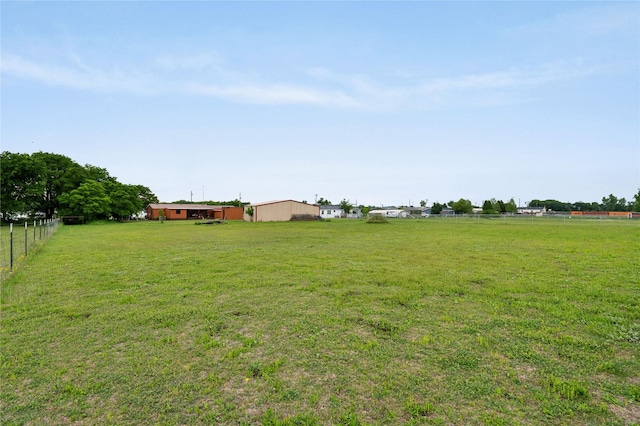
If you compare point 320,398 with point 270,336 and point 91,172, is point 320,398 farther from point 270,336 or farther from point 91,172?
point 91,172

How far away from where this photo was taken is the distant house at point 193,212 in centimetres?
4841

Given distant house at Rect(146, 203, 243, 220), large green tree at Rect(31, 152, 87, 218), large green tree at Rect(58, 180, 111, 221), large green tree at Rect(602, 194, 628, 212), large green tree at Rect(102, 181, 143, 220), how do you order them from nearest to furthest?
large green tree at Rect(58, 180, 111, 221) < large green tree at Rect(31, 152, 87, 218) < large green tree at Rect(102, 181, 143, 220) < distant house at Rect(146, 203, 243, 220) < large green tree at Rect(602, 194, 628, 212)

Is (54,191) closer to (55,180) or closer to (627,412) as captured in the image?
(55,180)

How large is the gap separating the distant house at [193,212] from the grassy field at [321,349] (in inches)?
1756

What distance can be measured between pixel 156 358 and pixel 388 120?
1123 inches

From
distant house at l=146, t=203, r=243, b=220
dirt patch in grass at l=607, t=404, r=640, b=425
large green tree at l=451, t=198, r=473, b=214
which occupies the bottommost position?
dirt patch in grass at l=607, t=404, r=640, b=425

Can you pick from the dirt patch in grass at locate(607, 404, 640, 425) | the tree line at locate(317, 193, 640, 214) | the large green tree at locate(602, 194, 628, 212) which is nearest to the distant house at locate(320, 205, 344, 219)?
the tree line at locate(317, 193, 640, 214)

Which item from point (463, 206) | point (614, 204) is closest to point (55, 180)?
point (463, 206)

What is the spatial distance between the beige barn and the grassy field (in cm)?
3220

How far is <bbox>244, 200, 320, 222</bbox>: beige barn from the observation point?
1534 inches

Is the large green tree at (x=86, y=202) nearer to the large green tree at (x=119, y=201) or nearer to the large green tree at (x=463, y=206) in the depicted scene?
the large green tree at (x=119, y=201)

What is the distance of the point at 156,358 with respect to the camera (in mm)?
3086

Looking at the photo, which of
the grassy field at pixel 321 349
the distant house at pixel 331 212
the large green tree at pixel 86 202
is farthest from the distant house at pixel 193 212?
the grassy field at pixel 321 349

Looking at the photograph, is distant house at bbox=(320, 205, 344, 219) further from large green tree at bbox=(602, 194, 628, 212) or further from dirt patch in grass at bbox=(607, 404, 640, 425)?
large green tree at bbox=(602, 194, 628, 212)
